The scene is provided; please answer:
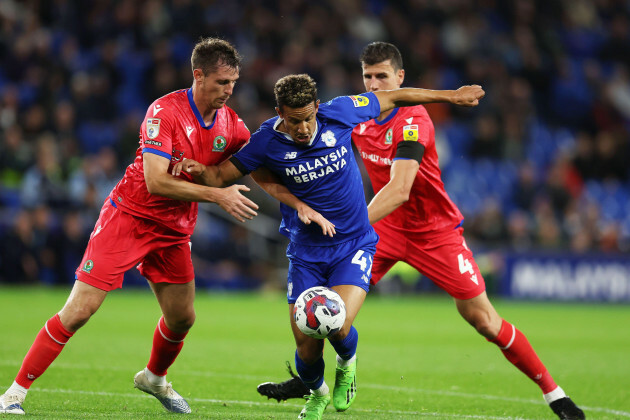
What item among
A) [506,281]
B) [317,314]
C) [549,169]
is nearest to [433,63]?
[549,169]

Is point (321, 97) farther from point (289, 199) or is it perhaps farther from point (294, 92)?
point (294, 92)

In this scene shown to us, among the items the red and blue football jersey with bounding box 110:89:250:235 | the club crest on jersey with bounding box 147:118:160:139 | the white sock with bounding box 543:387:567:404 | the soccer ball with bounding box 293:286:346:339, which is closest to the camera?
the soccer ball with bounding box 293:286:346:339

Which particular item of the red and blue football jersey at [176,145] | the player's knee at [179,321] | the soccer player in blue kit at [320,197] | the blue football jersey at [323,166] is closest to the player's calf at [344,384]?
the soccer player in blue kit at [320,197]

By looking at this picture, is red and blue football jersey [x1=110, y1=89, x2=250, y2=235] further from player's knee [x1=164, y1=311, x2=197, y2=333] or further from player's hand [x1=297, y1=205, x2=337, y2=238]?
player's hand [x1=297, y1=205, x2=337, y2=238]

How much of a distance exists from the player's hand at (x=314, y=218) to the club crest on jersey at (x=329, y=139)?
480mm

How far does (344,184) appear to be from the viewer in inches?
255

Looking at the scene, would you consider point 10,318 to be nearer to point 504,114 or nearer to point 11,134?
point 11,134

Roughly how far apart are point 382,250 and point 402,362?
2796 mm

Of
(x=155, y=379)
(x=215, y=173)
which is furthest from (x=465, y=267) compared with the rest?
(x=155, y=379)

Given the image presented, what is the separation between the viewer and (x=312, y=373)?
6.40m

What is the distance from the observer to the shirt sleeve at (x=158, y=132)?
6.22m

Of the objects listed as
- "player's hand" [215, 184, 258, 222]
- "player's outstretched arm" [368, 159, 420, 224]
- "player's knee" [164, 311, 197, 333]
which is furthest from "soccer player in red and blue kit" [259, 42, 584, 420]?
"player's hand" [215, 184, 258, 222]

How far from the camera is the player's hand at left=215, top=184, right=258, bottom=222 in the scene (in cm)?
586

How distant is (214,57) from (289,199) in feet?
3.74
